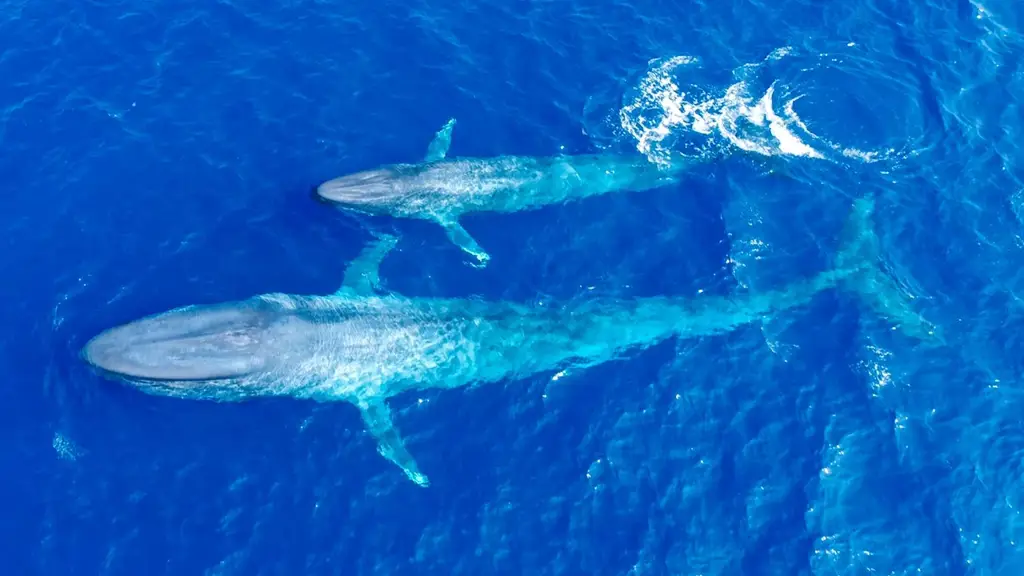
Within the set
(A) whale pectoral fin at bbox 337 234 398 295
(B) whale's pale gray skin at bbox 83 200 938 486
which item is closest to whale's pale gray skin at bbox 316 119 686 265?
(A) whale pectoral fin at bbox 337 234 398 295

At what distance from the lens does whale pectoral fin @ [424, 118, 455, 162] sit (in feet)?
162

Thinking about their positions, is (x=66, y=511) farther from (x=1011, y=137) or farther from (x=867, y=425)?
(x=1011, y=137)

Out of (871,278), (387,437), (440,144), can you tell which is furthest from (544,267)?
(871,278)

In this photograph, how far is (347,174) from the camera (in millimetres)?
47406

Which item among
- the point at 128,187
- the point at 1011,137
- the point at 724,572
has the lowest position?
the point at 724,572

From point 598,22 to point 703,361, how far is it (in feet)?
78.1

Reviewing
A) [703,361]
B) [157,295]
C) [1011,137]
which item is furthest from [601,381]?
[1011,137]

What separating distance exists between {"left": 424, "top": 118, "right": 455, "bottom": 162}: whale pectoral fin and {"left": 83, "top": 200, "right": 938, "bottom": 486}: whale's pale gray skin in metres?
5.67

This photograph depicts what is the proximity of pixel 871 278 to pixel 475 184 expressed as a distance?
66.6ft

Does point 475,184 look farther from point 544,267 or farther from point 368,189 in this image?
point 544,267

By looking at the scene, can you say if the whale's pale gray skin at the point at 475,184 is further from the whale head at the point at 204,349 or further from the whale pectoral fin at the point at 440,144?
the whale head at the point at 204,349

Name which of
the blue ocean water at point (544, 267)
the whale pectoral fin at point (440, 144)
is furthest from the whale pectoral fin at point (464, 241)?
the whale pectoral fin at point (440, 144)

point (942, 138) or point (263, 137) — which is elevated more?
point (263, 137)

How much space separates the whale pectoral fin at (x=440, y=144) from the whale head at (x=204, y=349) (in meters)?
13.2
